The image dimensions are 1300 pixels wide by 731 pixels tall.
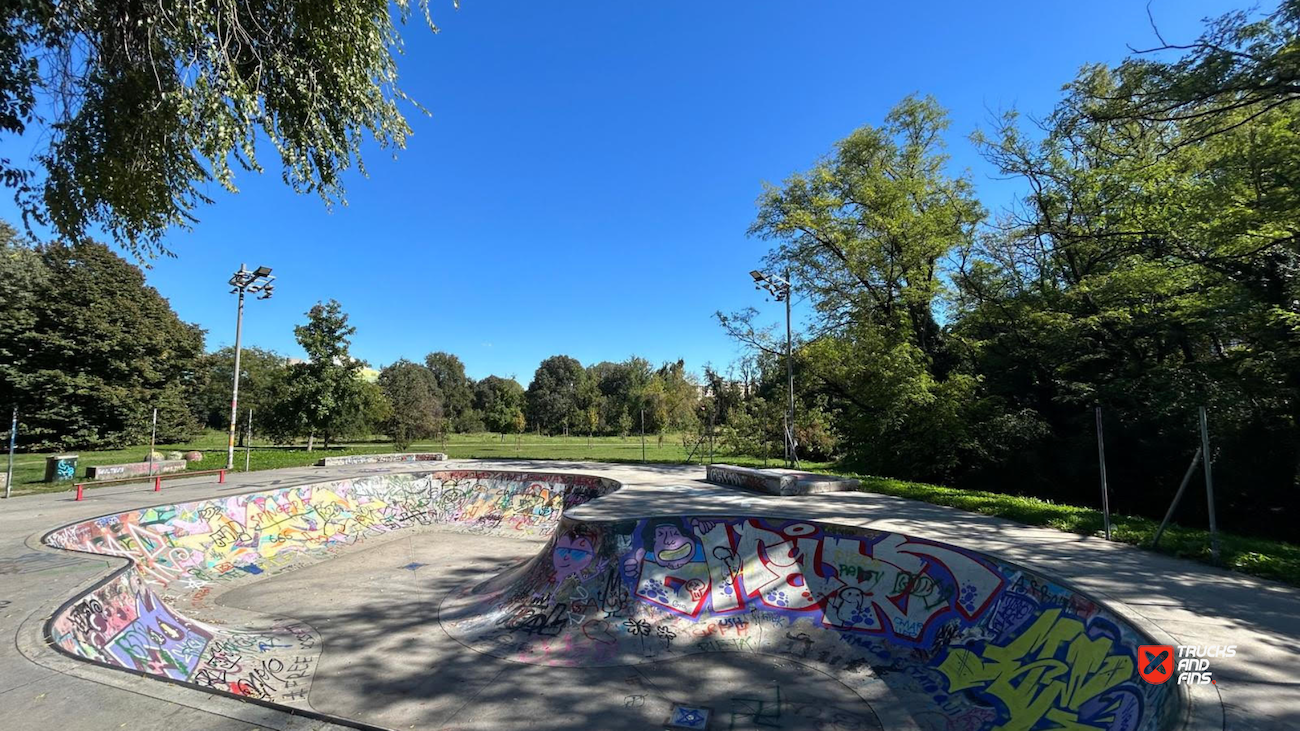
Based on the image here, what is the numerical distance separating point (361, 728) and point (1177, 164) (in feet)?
68.9

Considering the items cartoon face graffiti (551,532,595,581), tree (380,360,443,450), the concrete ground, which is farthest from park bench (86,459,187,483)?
cartoon face graffiti (551,532,595,581)

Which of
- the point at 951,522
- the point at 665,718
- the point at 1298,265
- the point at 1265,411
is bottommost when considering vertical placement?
the point at 665,718

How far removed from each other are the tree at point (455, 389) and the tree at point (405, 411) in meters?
17.5

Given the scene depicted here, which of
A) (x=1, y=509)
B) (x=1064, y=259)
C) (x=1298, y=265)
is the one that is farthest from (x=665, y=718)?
(x=1064, y=259)

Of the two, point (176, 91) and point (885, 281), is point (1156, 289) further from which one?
point (176, 91)

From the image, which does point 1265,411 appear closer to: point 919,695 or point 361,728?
point 919,695

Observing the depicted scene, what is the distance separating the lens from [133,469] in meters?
17.1

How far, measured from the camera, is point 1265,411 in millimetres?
12414

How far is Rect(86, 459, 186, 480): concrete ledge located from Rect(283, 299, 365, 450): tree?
7465 millimetres

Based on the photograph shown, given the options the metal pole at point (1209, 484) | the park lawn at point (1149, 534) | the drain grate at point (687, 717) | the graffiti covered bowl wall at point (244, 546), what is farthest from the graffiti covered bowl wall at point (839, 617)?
the park lawn at point (1149, 534)

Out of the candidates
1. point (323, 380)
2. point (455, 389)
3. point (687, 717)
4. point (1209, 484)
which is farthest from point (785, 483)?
point (455, 389)

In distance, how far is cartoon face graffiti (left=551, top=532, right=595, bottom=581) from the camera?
7.61m

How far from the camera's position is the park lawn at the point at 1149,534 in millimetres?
6410

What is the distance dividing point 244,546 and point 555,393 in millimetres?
64008
